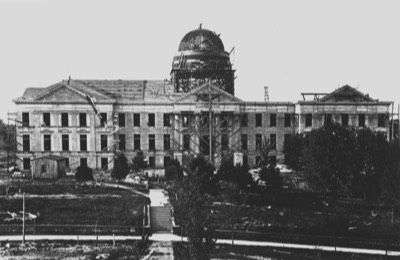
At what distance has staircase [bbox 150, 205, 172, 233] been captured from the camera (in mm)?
36678

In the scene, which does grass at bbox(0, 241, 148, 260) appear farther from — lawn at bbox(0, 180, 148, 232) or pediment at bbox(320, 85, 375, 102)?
pediment at bbox(320, 85, 375, 102)

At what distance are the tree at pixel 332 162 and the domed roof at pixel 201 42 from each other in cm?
2910

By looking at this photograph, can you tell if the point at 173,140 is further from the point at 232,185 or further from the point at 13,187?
the point at 232,185

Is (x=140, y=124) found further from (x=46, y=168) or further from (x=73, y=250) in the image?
(x=73, y=250)

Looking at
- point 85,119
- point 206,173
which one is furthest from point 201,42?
point 206,173

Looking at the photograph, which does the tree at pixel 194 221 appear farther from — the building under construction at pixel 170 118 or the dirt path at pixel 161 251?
the building under construction at pixel 170 118

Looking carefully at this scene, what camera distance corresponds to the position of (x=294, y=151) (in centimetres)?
5922

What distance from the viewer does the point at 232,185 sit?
3644cm

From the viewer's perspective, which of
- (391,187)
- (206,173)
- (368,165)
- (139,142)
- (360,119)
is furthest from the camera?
(360,119)

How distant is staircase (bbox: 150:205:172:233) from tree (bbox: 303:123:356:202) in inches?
491

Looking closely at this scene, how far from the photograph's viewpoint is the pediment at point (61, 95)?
2520 inches

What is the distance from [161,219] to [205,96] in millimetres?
29581

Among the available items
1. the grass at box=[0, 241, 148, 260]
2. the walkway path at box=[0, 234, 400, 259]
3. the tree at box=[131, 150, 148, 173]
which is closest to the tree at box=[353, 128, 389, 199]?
the walkway path at box=[0, 234, 400, 259]

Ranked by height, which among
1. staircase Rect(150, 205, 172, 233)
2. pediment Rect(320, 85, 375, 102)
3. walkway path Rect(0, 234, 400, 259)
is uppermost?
pediment Rect(320, 85, 375, 102)
